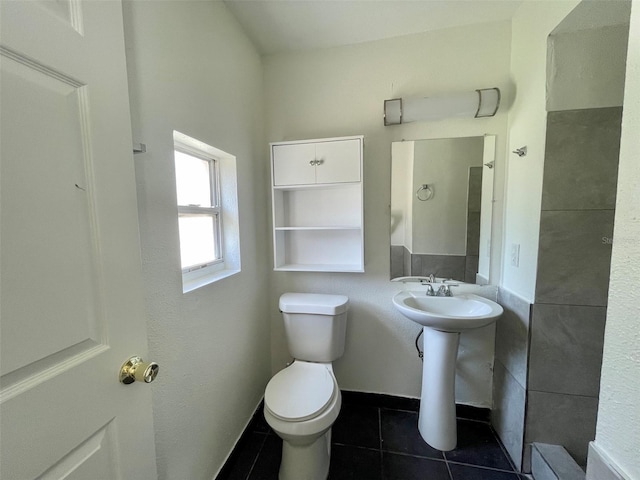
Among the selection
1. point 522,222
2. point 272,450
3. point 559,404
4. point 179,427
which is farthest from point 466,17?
point 272,450

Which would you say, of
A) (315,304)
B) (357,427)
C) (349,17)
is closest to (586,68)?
(349,17)

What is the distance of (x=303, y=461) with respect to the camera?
121 centimetres

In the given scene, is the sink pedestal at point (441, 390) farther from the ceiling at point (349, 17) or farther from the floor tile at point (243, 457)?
the ceiling at point (349, 17)

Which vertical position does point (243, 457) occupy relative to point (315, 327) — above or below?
below

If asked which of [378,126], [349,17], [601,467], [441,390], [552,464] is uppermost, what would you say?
[349,17]

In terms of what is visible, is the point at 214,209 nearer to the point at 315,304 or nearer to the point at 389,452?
the point at 315,304

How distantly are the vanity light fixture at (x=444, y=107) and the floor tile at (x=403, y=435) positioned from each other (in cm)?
188

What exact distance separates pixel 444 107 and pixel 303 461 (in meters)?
1.97

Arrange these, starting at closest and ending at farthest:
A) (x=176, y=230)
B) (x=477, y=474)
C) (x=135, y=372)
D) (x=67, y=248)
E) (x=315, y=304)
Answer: (x=67, y=248), (x=135, y=372), (x=176, y=230), (x=477, y=474), (x=315, y=304)

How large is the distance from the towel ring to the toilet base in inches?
55.8

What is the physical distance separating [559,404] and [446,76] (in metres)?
1.86

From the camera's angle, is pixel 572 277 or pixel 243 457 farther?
pixel 243 457

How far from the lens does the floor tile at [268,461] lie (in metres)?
1.32

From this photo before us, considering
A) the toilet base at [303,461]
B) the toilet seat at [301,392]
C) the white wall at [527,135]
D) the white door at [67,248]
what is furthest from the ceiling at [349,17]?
the toilet base at [303,461]
